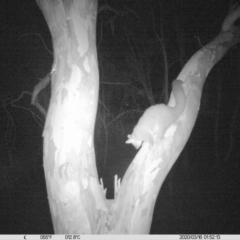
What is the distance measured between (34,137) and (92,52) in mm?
11290

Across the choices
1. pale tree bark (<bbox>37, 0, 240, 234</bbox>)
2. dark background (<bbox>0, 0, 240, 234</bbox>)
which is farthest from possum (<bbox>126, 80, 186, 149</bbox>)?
dark background (<bbox>0, 0, 240, 234</bbox>)

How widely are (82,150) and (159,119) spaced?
0.59 meters

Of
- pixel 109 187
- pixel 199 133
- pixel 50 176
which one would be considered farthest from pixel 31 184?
pixel 50 176

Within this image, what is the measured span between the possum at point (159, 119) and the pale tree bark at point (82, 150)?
0.18 ft

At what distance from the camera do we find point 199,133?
35.4 feet

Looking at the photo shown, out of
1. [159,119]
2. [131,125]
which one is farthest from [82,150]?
[131,125]

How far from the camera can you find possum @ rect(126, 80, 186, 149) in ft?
5.63

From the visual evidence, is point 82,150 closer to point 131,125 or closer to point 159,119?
point 159,119

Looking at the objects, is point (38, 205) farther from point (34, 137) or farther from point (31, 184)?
point (34, 137)

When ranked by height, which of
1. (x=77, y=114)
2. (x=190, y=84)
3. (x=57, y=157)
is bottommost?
(x=57, y=157)

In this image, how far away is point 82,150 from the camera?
1.57 meters

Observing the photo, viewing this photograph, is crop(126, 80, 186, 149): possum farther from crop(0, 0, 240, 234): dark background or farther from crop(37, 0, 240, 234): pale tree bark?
crop(0, 0, 240, 234): dark background

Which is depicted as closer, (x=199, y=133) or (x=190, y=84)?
(x=190, y=84)

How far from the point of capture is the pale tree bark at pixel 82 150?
1.52m
